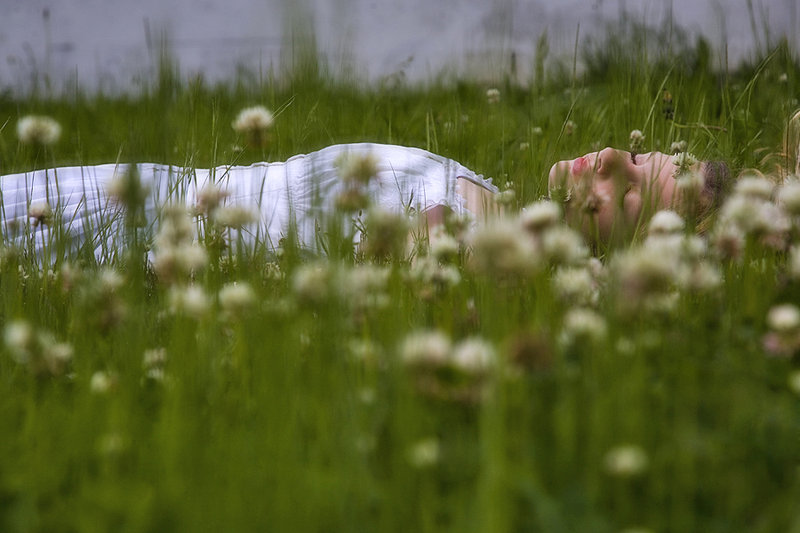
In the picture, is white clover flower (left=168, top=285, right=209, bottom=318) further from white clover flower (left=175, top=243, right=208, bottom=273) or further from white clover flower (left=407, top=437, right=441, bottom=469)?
white clover flower (left=407, top=437, right=441, bottom=469)

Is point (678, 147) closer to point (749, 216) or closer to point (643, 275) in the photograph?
point (749, 216)

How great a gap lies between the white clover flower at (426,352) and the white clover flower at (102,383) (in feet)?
1.48

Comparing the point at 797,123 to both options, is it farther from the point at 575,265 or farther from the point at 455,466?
the point at 455,466

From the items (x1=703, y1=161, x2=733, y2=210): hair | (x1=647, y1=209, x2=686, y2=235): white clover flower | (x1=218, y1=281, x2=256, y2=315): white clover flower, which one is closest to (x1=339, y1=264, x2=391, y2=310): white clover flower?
(x1=218, y1=281, x2=256, y2=315): white clover flower

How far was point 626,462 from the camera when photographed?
2.52 ft

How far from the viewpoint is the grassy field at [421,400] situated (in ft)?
2.49

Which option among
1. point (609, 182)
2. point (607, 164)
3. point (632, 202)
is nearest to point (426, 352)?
point (607, 164)

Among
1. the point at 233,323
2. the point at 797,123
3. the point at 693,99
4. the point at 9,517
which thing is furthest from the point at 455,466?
the point at 693,99

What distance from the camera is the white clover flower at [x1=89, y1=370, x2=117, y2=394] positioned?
1046mm

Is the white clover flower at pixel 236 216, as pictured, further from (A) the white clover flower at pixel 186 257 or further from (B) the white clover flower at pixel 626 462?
(B) the white clover flower at pixel 626 462

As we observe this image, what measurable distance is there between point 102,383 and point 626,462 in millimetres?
704

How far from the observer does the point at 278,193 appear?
9.28ft

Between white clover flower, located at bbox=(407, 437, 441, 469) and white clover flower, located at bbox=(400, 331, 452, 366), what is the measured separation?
87 millimetres

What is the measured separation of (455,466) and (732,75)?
409 cm
